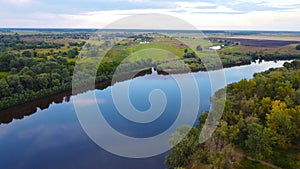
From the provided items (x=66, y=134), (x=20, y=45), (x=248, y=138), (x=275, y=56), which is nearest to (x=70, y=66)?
(x=66, y=134)

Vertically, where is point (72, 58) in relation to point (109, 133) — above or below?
above

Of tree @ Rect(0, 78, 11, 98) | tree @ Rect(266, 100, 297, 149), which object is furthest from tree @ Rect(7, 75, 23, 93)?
tree @ Rect(266, 100, 297, 149)

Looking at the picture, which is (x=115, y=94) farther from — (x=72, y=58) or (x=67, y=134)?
(x=72, y=58)

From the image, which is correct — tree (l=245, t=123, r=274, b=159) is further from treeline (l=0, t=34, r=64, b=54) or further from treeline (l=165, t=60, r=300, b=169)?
treeline (l=0, t=34, r=64, b=54)

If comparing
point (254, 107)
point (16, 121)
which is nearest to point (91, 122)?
point (16, 121)

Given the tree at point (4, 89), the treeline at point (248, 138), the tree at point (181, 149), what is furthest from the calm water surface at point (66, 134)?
the treeline at point (248, 138)

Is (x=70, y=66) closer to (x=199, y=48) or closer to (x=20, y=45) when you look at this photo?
(x=199, y=48)

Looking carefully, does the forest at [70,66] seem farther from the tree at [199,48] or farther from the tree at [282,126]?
the tree at [282,126]
